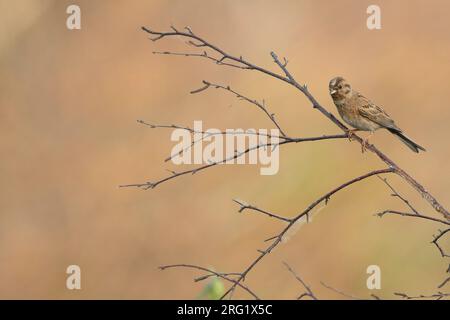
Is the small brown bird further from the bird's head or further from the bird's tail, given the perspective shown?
the bird's tail

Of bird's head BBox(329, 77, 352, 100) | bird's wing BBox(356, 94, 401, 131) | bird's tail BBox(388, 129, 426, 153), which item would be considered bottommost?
bird's tail BBox(388, 129, 426, 153)

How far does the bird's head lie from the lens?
3.75 meters

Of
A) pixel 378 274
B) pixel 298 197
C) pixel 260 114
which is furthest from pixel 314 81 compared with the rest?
pixel 378 274

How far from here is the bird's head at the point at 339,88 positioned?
3.75 metres

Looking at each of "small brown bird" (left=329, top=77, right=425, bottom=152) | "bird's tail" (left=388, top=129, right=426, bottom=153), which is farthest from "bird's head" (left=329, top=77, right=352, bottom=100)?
"bird's tail" (left=388, top=129, right=426, bottom=153)

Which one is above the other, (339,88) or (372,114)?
(339,88)

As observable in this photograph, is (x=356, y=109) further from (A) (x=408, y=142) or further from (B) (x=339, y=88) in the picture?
(A) (x=408, y=142)

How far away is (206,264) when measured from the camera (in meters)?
6.92

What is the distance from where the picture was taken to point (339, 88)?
3812 mm

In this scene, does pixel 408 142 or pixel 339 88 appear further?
pixel 339 88

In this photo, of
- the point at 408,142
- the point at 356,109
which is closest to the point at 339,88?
the point at 356,109

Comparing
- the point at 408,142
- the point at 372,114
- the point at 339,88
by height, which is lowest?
the point at 408,142

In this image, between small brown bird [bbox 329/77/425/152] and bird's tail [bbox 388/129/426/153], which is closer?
bird's tail [bbox 388/129/426/153]

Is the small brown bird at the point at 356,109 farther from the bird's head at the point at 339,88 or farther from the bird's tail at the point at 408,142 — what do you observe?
the bird's tail at the point at 408,142
